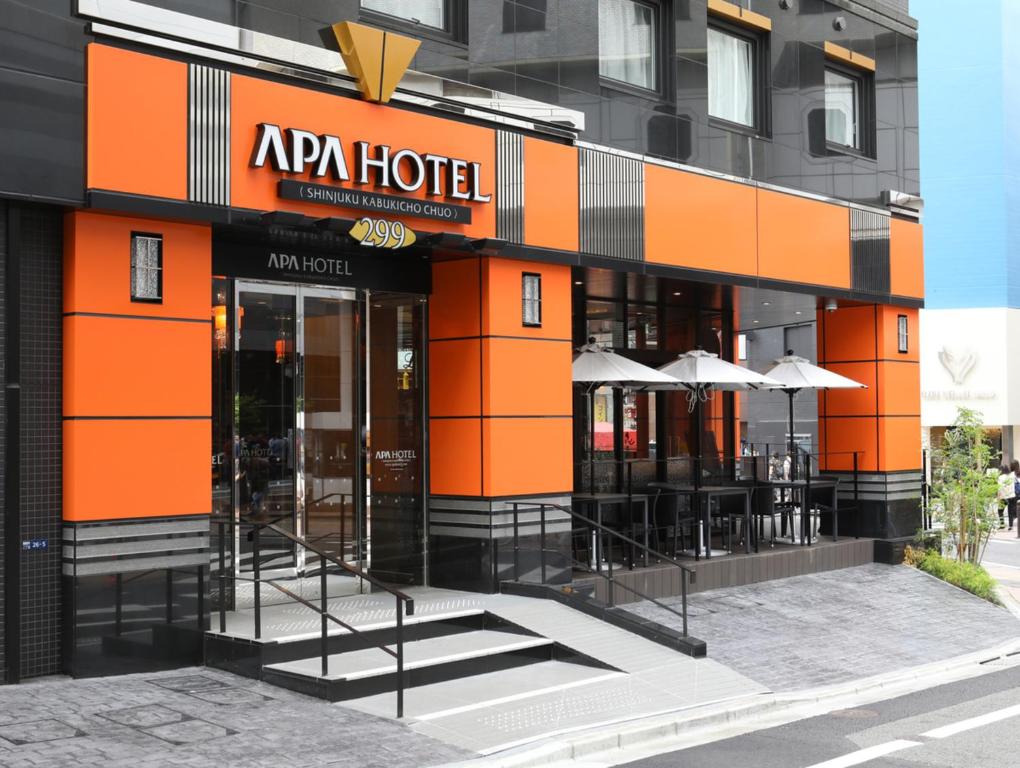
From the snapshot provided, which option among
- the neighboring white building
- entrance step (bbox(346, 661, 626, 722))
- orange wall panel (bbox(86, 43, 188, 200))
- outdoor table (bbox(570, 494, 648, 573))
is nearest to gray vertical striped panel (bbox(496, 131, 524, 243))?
outdoor table (bbox(570, 494, 648, 573))

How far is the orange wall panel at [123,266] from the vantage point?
34.0 ft

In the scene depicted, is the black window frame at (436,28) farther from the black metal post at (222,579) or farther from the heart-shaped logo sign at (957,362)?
the heart-shaped logo sign at (957,362)

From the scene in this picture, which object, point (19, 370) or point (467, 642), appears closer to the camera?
point (19, 370)

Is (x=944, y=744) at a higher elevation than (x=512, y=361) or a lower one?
lower

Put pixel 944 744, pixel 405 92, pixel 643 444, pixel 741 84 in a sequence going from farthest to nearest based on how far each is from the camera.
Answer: pixel 643 444
pixel 741 84
pixel 405 92
pixel 944 744

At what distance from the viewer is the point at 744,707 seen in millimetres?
10578

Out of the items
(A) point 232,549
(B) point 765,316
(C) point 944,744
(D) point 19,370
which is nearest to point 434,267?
(A) point 232,549

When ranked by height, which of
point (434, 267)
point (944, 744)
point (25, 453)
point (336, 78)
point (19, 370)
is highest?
point (336, 78)

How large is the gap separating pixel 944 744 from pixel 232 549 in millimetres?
7009

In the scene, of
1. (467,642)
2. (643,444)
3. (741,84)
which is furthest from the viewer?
(643,444)

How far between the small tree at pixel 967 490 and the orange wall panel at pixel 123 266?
12.8 metres

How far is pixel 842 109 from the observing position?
20.3 metres

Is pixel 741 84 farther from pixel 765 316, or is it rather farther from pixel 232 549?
pixel 232 549

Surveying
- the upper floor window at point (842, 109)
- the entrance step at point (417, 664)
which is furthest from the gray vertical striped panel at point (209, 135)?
the upper floor window at point (842, 109)
